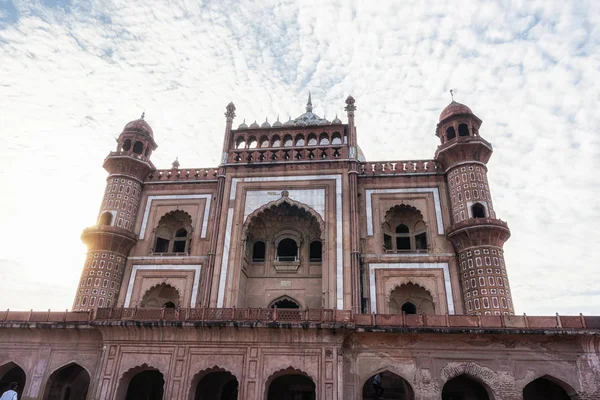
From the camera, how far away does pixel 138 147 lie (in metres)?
24.6

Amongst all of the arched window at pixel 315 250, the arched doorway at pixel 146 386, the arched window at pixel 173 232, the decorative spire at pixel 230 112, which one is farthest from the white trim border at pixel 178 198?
the arched doorway at pixel 146 386

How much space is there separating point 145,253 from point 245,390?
10.3 m

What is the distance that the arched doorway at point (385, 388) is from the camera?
56.4 feet

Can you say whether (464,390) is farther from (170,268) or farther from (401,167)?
(170,268)

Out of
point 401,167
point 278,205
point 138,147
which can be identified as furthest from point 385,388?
point 138,147

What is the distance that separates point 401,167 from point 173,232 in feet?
40.7

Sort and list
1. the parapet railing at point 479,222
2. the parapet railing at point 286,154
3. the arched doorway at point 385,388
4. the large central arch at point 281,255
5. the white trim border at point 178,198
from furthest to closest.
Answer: the parapet railing at point 286,154, the white trim border at point 178,198, the large central arch at point 281,255, the parapet railing at point 479,222, the arched doorway at point 385,388

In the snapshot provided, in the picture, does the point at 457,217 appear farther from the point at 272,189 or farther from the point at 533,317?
the point at 272,189

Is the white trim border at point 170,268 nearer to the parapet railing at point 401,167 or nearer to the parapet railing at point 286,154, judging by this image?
the parapet railing at point 286,154

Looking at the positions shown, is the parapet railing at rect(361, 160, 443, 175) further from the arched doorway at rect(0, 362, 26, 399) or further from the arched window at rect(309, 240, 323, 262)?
the arched doorway at rect(0, 362, 26, 399)

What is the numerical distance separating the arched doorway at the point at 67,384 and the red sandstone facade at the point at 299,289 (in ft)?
0.26

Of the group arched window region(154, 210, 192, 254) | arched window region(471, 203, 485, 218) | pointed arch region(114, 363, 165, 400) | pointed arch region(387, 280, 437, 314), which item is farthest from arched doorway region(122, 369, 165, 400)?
arched window region(471, 203, 485, 218)

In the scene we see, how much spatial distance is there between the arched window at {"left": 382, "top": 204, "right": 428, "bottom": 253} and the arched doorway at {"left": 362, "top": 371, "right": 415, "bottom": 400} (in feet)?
19.4

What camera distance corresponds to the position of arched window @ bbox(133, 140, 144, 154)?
2455 centimetres
